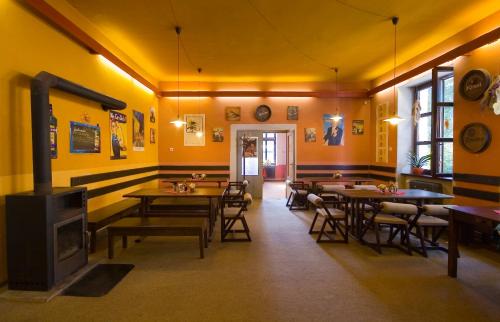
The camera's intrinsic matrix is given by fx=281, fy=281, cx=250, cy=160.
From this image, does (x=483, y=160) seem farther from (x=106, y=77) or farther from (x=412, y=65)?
(x=106, y=77)

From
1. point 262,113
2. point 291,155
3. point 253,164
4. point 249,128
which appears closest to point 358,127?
point 291,155

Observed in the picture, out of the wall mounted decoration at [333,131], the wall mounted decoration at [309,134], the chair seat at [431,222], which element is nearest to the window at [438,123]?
the chair seat at [431,222]

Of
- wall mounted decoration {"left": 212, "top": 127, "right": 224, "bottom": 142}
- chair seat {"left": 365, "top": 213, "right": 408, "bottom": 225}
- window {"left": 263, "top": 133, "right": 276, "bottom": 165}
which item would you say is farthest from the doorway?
window {"left": 263, "top": 133, "right": 276, "bottom": 165}

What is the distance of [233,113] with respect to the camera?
26.1 feet

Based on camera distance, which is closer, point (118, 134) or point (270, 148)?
point (118, 134)

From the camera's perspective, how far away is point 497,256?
3846 mm

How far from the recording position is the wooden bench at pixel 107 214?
3861mm

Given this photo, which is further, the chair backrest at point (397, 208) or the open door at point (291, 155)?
the open door at point (291, 155)

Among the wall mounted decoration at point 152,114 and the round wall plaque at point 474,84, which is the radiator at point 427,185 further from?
the wall mounted decoration at point 152,114

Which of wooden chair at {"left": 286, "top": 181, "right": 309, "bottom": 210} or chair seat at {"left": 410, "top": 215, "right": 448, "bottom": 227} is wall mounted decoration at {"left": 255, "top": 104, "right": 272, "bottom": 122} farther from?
chair seat at {"left": 410, "top": 215, "right": 448, "bottom": 227}

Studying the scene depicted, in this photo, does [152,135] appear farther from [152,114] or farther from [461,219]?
[461,219]

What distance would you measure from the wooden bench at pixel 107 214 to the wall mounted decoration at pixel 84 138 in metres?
0.98

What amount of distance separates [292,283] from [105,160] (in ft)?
12.3

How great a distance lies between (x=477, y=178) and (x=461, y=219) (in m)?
1.83
